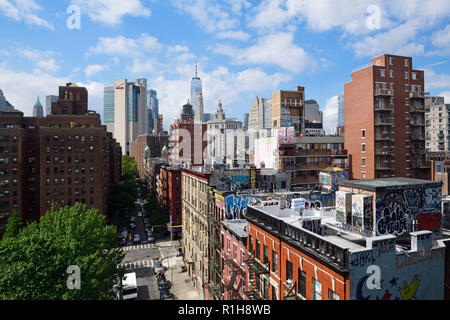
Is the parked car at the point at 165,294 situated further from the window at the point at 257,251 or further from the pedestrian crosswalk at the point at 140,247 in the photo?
the window at the point at 257,251

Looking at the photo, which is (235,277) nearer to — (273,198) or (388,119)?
(273,198)

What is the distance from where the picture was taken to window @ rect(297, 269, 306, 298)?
15715mm

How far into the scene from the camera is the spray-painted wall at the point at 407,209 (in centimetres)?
1672

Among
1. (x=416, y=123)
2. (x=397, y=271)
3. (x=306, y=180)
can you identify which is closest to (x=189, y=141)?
(x=306, y=180)

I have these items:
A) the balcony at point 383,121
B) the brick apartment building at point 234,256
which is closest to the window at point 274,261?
the brick apartment building at point 234,256

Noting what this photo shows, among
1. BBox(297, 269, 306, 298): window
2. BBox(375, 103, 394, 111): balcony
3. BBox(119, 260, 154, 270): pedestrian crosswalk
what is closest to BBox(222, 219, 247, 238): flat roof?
BBox(297, 269, 306, 298): window

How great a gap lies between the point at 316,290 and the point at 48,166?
6892 cm

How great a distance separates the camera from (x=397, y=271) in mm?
13648

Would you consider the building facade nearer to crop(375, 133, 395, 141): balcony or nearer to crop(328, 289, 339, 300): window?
crop(328, 289, 339, 300): window

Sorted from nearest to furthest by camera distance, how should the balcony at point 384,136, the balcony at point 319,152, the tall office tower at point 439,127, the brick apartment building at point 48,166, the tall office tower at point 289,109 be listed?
the balcony at point 384,136
the balcony at point 319,152
the brick apartment building at point 48,166
the tall office tower at point 289,109
the tall office tower at point 439,127

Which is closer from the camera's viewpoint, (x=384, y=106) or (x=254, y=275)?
(x=254, y=275)

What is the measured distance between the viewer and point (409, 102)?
56031 millimetres

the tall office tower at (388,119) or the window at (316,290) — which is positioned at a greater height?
the tall office tower at (388,119)
